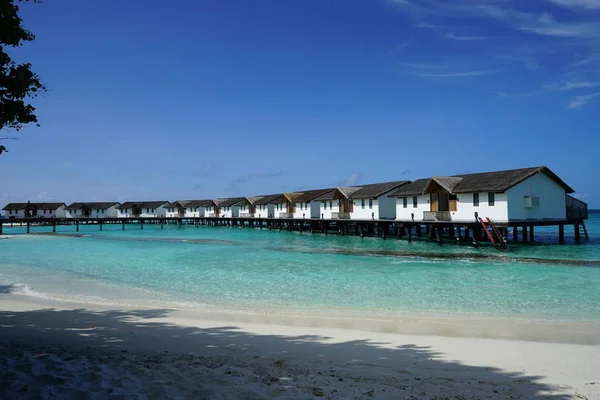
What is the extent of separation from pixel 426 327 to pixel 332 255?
16.7 m

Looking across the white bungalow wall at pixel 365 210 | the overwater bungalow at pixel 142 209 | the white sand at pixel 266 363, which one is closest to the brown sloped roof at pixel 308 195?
the white bungalow wall at pixel 365 210

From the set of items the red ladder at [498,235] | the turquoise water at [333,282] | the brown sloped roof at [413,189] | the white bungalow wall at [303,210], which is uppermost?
the brown sloped roof at [413,189]

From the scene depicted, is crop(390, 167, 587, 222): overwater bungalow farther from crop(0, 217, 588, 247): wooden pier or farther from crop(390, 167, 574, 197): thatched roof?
crop(0, 217, 588, 247): wooden pier

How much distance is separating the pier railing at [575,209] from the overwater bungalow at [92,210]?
7865 centimetres

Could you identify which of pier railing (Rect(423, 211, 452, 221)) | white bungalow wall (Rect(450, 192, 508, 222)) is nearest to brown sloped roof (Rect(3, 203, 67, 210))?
pier railing (Rect(423, 211, 452, 221))

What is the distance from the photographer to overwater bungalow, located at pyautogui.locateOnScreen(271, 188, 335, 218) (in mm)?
52812

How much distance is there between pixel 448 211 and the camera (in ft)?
107

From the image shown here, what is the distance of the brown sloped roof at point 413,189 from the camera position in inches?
1391

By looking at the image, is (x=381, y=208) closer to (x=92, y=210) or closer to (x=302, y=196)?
(x=302, y=196)

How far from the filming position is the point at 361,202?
43.5 meters

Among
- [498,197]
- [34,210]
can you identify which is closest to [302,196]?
[498,197]

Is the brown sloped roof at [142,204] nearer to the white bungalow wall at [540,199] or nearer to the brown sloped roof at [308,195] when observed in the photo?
the brown sloped roof at [308,195]

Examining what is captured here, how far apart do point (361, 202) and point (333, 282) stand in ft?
89.4

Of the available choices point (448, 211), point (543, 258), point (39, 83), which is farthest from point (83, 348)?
point (448, 211)
